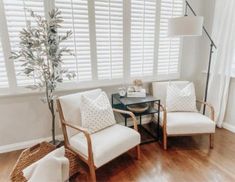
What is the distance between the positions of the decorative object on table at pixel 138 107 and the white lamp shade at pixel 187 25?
1.07 m

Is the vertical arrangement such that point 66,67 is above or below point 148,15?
below

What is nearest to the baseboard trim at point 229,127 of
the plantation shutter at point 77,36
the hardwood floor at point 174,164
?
the hardwood floor at point 174,164

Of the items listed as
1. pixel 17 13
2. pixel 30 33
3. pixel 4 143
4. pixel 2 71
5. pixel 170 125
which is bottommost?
pixel 4 143

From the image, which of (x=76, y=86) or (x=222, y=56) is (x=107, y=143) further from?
(x=222, y=56)

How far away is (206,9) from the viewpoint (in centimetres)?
311

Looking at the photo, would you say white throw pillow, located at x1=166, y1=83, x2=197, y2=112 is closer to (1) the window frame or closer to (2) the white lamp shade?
(1) the window frame

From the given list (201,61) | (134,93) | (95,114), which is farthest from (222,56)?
(95,114)

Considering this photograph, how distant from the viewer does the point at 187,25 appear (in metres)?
2.13

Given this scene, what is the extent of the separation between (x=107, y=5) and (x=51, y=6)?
0.75m

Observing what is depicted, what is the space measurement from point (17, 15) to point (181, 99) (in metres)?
2.41

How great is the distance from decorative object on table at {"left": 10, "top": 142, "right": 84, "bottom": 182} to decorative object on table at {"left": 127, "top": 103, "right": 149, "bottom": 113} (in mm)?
987

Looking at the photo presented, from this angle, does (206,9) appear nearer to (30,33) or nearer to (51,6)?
(51,6)

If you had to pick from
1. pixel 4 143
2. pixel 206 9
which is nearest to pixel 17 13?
pixel 4 143

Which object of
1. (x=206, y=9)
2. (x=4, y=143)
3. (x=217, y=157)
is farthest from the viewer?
(x=206, y=9)
